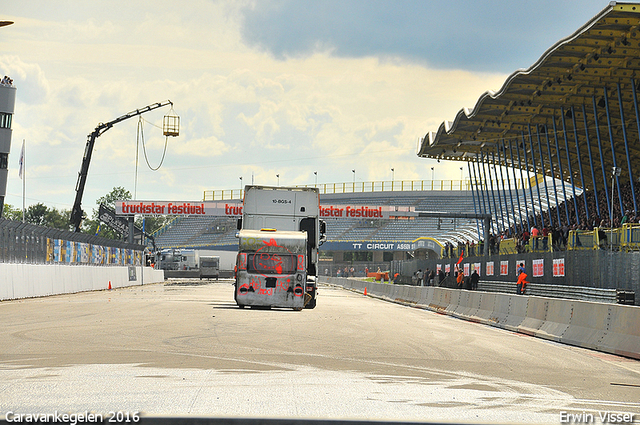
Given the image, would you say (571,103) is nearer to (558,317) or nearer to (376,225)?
(558,317)

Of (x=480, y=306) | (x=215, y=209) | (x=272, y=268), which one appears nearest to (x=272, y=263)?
(x=272, y=268)

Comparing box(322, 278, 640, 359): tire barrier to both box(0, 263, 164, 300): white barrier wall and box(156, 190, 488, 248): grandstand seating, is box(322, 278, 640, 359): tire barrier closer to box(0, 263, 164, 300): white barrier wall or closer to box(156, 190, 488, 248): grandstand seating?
box(0, 263, 164, 300): white barrier wall

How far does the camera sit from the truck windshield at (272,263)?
24641mm

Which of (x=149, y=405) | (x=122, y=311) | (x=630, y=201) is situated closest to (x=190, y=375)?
(x=149, y=405)

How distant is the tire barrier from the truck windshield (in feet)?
18.6

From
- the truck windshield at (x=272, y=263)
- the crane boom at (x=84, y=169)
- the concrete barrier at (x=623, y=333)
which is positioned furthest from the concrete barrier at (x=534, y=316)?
the crane boom at (x=84, y=169)

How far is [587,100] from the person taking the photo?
146 ft

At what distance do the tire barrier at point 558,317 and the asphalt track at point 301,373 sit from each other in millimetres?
562

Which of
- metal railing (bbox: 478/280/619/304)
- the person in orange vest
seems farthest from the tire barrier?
metal railing (bbox: 478/280/619/304)

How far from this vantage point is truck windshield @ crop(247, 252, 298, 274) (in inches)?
970

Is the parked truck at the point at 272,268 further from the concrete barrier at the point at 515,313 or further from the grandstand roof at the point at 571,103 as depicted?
the grandstand roof at the point at 571,103

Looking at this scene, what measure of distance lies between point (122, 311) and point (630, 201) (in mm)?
30304

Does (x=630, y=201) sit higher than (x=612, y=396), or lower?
higher

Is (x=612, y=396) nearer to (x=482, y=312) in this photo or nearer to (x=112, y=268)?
(x=482, y=312)
